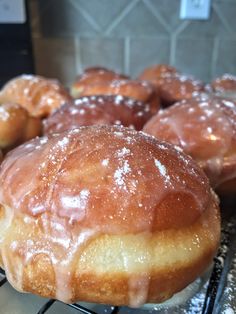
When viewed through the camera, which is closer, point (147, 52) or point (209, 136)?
point (209, 136)

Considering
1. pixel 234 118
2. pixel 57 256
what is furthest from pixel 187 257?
pixel 234 118

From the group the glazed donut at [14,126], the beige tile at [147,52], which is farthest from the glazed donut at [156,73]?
the glazed donut at [14,126]

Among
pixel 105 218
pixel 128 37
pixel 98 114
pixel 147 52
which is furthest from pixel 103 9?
pixel 105 218

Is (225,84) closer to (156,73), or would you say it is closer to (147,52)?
(156,73)

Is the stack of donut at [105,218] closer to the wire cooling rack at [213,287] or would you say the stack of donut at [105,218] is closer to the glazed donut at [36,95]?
the wire cooling rack at [213,287]

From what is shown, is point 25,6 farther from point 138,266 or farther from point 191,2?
point 138,266
